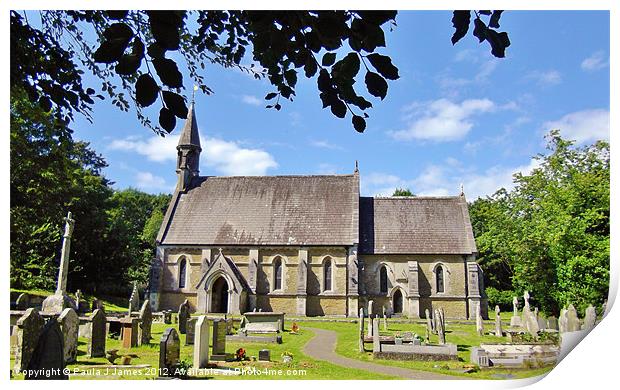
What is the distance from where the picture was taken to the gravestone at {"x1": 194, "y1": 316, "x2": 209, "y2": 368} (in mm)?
9102

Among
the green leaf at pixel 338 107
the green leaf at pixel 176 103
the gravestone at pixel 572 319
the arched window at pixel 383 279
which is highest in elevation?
the green leaf at pixel 338 107

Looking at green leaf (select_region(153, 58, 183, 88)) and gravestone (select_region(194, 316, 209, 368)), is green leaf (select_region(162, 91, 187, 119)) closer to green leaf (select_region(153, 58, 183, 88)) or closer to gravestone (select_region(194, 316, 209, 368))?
green leaf (select_region(153, 58, 183, 88))

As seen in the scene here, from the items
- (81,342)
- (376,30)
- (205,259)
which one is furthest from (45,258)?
(376,30)

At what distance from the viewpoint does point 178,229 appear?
26906 mm

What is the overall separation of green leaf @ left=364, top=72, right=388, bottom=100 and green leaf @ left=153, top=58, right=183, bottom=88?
1.17 metres

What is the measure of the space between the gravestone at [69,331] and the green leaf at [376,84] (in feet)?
30.6

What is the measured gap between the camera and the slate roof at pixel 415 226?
25.4 meters

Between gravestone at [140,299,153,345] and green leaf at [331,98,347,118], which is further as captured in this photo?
gravestone at [140,299,153,345]

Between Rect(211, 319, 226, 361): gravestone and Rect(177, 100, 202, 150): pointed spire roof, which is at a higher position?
Rect(177, 100, 202, 150): pointed spire roof

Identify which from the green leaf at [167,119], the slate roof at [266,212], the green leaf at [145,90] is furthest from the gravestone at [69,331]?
the slate roof at [266,212]

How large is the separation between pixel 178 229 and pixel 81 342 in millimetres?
14444

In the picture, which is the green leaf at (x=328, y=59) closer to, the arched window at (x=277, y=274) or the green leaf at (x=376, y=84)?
the green leaf at (x=376, y=84)

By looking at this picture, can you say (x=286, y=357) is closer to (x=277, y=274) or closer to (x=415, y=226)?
(x=277, y=274)

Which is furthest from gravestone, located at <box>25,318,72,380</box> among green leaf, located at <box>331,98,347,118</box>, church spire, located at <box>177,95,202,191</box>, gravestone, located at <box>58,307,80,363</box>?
church spire, located at <box>177,95,202,191</box>
